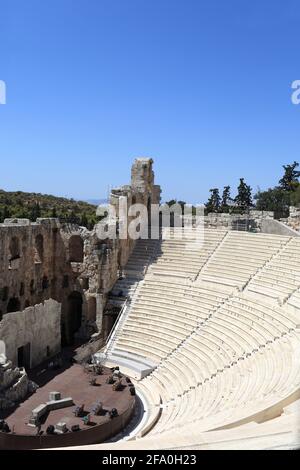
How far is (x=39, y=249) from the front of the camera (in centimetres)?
2298

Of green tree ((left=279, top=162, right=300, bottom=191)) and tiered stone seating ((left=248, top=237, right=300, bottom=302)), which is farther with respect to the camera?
green tree ((left=279, top=162, right=300, bottom=191))

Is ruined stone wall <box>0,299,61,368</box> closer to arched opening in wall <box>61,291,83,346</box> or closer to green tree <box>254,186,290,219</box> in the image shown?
arched opening in wall <box>61,291,83,346</box>

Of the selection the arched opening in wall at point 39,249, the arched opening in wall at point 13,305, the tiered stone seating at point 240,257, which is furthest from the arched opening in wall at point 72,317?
the tiered stone seating at point 240,257

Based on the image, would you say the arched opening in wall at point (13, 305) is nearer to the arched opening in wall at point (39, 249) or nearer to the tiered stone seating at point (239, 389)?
the arched opening in wall at point (39, 249)

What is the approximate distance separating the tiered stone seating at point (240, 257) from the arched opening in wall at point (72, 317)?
22.8 ft

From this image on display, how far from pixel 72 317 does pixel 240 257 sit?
9.45 metres

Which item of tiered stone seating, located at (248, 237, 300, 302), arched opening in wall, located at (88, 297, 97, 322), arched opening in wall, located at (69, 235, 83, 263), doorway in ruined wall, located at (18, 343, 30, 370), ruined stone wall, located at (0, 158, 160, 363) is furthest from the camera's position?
arched opening in wall, located at (69, 235, 83, 263)

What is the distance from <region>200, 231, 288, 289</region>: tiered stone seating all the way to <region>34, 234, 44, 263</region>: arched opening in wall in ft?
26.6

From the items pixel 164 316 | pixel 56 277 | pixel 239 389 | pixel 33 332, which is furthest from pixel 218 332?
pixel 56 277

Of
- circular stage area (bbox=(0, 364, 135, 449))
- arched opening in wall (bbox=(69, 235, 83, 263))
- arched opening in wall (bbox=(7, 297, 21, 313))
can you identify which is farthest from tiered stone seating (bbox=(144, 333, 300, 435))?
arched opening in wall (bbox=(69, 235, 83, 263))

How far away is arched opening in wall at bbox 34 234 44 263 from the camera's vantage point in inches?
899

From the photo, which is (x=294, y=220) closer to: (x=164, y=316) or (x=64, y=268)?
(x=164, y=316)

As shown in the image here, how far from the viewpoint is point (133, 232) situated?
25.5m
